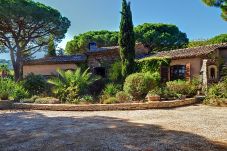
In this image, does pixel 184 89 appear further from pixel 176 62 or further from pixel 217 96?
pixel 176 62

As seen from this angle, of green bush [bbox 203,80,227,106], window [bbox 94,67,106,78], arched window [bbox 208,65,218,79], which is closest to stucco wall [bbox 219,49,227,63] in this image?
arched window [bbox 208,65,218,79]

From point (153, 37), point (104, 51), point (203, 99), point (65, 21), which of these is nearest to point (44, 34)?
point (65, 21)

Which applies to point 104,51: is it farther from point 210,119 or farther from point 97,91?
point 210,119

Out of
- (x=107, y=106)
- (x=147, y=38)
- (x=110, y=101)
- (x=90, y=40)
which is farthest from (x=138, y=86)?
(x=90, y=40)

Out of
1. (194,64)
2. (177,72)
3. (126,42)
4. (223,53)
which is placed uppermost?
(126,42)

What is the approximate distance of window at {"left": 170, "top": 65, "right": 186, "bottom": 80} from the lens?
21328mm

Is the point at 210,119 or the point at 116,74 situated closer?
the point at 210,119

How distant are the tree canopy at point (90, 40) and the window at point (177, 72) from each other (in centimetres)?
1759

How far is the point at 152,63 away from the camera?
2167 cm

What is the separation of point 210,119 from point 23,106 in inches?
360

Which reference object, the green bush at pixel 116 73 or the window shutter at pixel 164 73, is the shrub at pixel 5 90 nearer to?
the green bush at pixel 116 73

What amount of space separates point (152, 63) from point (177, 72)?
194 centimetres

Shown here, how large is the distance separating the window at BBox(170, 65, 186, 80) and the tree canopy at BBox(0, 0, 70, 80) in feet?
41.4

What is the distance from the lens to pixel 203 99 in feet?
51.5
